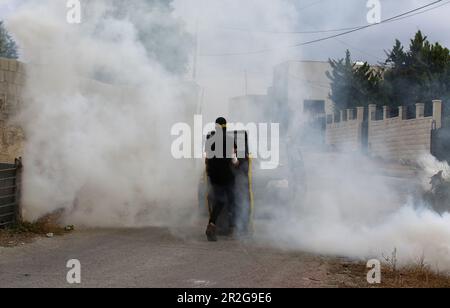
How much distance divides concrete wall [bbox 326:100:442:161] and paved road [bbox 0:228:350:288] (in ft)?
57.3

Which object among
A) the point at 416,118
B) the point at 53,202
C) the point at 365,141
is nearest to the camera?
the point at 53,202

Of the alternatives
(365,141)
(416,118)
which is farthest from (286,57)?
(365,141)

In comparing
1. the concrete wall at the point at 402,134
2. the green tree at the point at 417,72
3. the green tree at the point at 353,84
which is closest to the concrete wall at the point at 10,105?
the green tree at the point at 353,84

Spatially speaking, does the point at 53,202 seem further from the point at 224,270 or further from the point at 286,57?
the point at 286,57

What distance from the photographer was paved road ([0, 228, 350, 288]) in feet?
18.0

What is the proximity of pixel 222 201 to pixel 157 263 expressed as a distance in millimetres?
1855

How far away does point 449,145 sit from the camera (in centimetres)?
1284

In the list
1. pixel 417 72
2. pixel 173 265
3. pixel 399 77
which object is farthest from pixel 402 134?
pixel 173 265

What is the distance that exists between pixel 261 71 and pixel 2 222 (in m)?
6.36

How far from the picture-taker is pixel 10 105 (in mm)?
8867

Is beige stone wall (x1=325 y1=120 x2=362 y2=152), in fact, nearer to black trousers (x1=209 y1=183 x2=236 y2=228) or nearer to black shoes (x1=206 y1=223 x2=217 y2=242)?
black trousers (x1=209 y1=183 x2=236 y2=228)

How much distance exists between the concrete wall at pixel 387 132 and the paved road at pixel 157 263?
688 inches

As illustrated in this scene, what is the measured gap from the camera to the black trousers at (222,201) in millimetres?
7816

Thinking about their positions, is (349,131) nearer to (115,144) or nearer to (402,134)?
(402,134)
